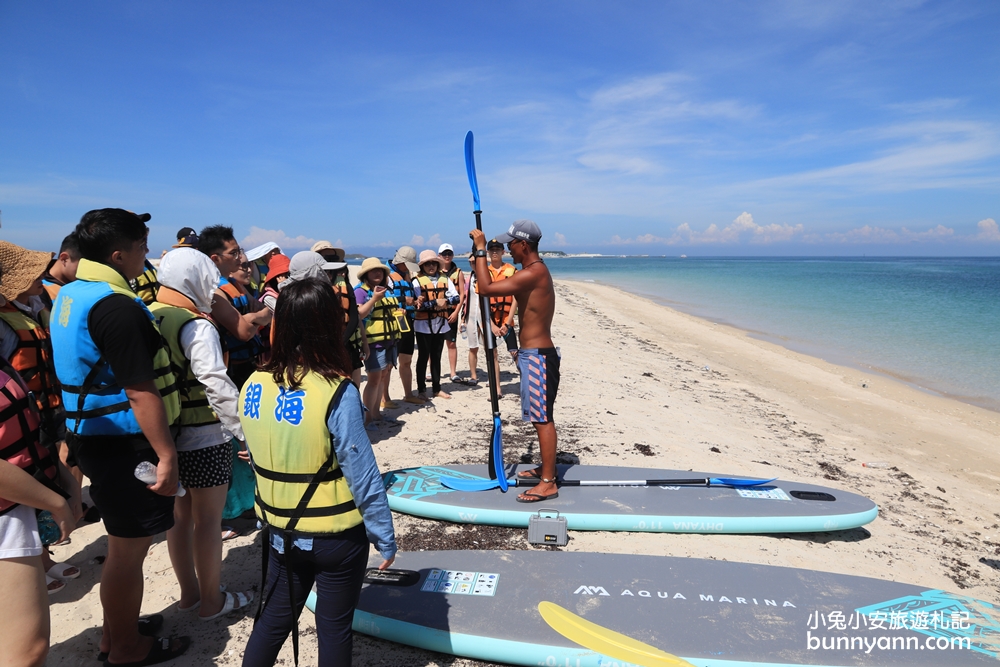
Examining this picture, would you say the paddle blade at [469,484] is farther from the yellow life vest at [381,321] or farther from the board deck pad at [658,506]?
the yellow life vest at [381,321]

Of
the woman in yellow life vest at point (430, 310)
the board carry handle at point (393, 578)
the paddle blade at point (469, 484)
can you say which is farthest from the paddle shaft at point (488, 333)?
the woman in yellow life vest at point (430, 310)

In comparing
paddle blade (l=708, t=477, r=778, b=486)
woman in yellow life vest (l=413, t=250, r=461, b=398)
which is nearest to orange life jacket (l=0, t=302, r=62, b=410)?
woman in yellow life vest (l=413, t=250, r=461, b=398)

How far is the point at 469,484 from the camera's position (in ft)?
15.6

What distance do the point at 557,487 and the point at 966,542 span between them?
3.47m

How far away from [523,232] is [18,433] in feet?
10.8

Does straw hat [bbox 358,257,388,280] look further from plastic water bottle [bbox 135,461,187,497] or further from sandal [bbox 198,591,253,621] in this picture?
plastic water bottle [bbox 135,461,187,497]

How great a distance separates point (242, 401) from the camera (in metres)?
2.00

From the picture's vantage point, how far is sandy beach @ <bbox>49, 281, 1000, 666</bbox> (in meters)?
3.36

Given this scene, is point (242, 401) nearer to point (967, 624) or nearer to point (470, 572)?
point (470, 572)

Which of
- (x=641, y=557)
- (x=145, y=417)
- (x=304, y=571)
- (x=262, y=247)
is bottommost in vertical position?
(x=641, y=557)

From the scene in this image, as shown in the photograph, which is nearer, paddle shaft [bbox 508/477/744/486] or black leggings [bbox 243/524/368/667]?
black leggings [bbox 243/524/368/667]

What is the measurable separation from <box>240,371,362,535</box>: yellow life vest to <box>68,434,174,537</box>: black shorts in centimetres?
79

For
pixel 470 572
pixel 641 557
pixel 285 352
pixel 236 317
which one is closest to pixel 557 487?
pixel 641 557

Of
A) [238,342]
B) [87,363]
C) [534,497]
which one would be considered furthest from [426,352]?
[87,363]
